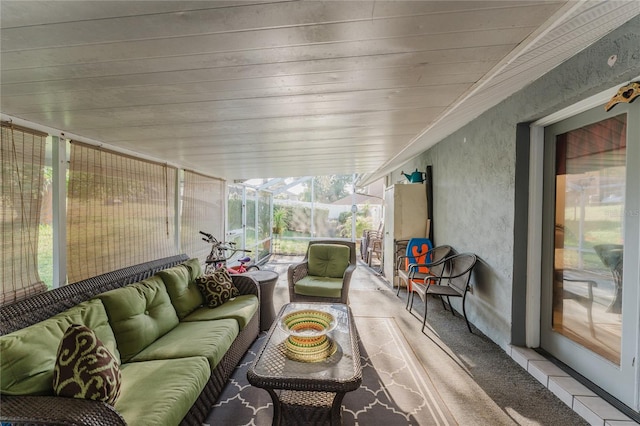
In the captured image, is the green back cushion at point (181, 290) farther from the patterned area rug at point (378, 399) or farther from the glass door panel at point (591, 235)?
the glass door panel at point (591, 235)

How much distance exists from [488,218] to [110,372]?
321 cm

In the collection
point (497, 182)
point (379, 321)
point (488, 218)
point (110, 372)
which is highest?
point (497, 182)

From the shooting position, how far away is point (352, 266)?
3.50m

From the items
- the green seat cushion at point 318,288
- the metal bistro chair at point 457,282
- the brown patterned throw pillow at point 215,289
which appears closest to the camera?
the brown patterned throw pillow at point 215,289

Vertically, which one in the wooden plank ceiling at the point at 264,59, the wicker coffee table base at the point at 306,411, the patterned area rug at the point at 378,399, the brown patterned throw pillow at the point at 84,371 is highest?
the wooden plank ceiling at the point at 264,59

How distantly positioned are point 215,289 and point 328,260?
166cm

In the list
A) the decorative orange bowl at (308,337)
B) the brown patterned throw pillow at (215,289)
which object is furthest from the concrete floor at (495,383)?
the brown patterned throw pillow at (215,289)

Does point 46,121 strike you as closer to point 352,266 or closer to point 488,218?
point 352,266

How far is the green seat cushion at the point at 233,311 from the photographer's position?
2.28 metres

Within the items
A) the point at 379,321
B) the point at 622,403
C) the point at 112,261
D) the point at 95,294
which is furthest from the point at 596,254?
the point at 112,261

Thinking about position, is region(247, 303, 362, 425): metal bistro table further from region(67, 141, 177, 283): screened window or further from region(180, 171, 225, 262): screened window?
region(180, 171, 225, 262): screened window

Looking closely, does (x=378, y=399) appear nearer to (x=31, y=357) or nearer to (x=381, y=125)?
(x=31, y=357)

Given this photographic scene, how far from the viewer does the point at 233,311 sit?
236 centimetres

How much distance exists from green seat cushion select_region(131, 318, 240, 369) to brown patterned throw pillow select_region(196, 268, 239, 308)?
1.15ft
